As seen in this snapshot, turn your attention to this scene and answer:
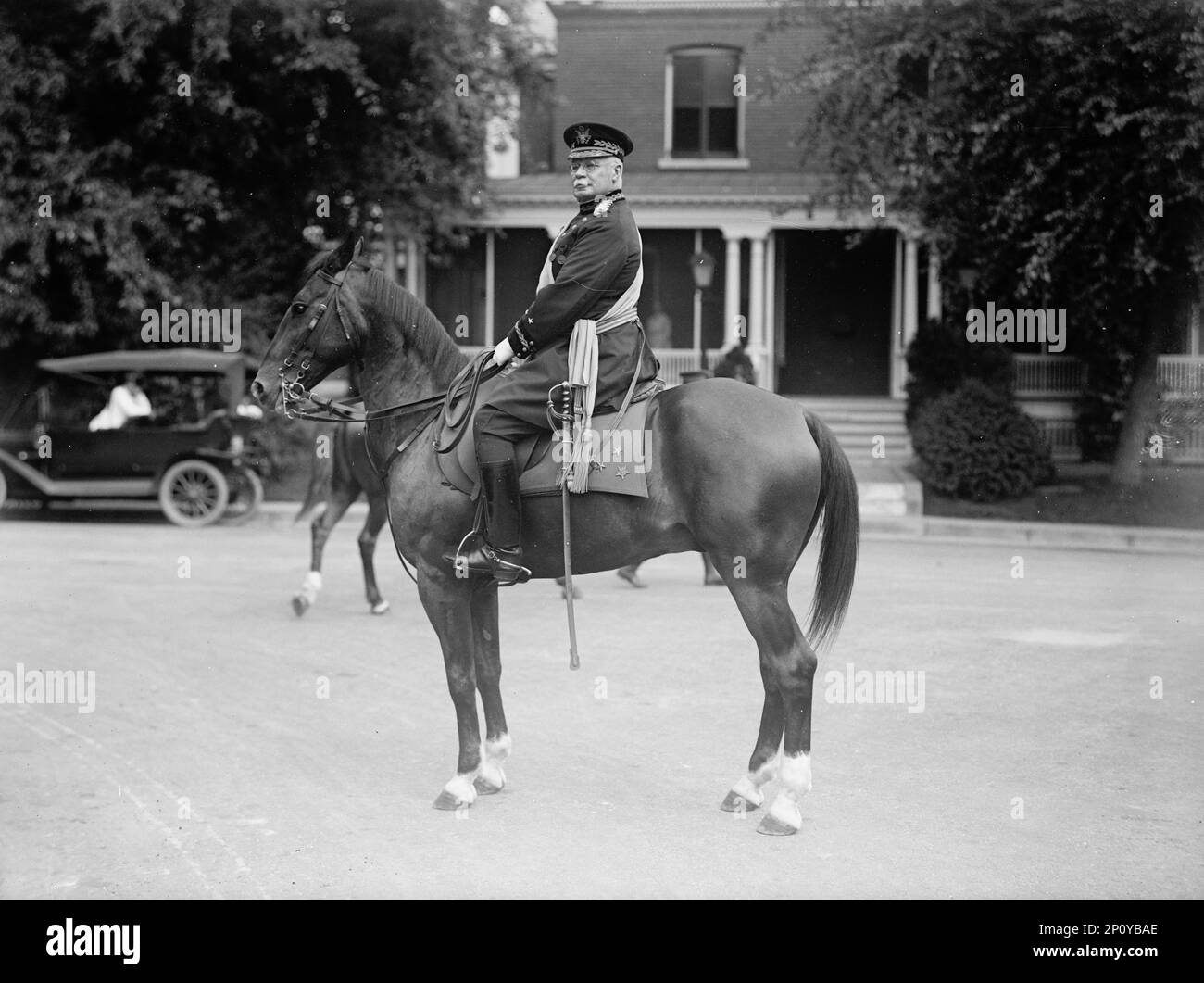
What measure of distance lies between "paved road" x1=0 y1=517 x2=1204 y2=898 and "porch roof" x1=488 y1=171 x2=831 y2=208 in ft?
51.1

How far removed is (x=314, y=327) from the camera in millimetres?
6332

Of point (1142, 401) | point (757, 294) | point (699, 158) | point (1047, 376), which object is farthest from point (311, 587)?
point (699, 158)

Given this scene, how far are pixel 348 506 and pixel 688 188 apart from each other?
57.6ft

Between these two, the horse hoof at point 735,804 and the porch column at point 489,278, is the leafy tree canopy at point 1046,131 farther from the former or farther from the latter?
the horse hoof at point 735,804

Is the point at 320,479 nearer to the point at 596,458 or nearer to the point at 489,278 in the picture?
the point at 596,458

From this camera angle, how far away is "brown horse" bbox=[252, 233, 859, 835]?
5.80m

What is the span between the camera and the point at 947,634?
10.2 m

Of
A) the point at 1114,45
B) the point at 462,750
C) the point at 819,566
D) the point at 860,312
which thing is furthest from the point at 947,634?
the point at 860,312

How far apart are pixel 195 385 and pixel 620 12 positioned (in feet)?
45.6

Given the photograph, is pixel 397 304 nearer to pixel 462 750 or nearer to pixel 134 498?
pixel 462 750

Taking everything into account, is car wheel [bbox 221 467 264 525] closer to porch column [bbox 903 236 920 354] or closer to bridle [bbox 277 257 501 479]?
bridle [bbox 277 257 501 479]

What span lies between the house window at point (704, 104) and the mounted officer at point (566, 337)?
76.2 feet

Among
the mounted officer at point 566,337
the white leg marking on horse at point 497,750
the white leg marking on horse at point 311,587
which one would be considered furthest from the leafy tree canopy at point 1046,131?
the white leg marking on horse at point 497,750

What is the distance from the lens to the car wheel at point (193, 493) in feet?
60.5
